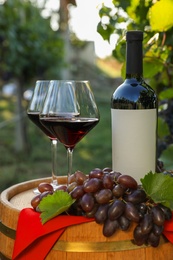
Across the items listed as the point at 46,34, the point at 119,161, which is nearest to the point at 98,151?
the point at 46,34

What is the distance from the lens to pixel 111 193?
1.56 metres

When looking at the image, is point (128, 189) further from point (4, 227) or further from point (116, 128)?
point (4, 227)

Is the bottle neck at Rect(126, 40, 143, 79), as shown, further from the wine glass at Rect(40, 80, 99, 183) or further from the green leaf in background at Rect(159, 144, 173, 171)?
the green leaf in background at Rect(159, 144, 173, 171)

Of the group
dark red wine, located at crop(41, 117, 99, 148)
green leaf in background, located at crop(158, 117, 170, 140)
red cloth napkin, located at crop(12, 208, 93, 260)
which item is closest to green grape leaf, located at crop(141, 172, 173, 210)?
red cloth napkin, located at crop(12, 208, 93, 260)

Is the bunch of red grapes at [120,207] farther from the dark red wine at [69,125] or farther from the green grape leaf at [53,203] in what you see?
the dark red wine at [69,125]

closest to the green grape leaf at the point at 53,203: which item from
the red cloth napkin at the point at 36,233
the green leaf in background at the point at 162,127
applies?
the red cloth napkin at the point at 36,233

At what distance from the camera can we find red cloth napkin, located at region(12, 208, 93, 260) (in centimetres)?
158

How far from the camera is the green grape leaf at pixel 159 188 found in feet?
5.19

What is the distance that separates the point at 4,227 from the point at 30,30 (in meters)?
8.95

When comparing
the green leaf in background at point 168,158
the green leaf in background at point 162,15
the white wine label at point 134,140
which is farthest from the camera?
the green leaf in background at point 168,158

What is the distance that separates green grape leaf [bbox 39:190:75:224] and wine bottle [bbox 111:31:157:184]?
1.05 feet

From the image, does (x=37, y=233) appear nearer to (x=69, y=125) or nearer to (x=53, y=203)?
(x=53, y=203)

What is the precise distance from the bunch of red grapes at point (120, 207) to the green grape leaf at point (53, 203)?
4 cm

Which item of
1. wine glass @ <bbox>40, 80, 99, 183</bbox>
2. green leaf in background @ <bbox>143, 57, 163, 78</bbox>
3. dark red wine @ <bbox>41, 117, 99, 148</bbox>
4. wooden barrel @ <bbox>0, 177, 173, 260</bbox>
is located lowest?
wooden barrel @ <bbox>0, 177, 173, 260</bbox>
